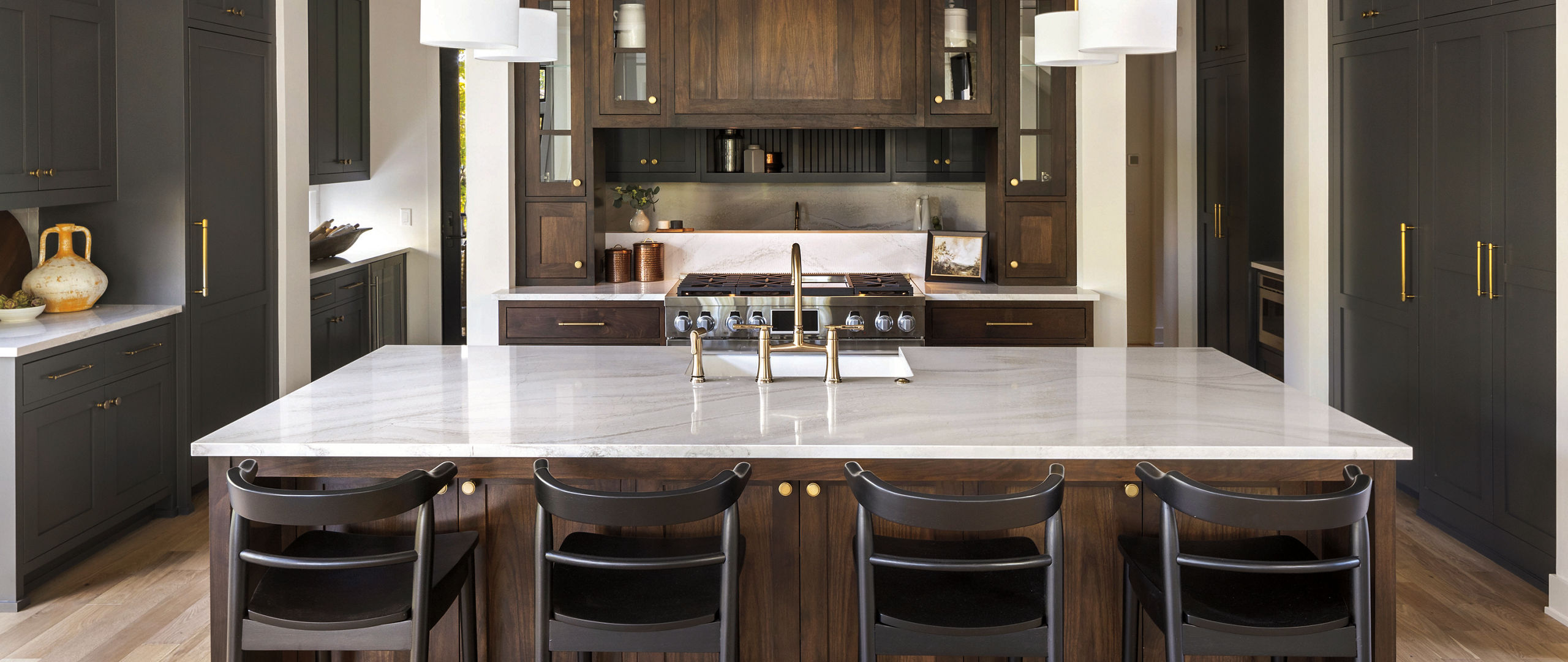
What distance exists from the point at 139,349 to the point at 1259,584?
145 inches

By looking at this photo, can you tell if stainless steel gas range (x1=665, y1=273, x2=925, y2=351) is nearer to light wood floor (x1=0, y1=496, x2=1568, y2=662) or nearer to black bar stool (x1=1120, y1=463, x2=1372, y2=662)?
light wood floor (x1=0, y1=496, x2=1568, y2=662)

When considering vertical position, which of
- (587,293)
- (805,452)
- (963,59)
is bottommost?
(805,452)

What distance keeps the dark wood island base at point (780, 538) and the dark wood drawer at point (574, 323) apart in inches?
98.4

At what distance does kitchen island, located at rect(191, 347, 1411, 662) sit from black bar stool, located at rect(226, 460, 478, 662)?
0.49 ft

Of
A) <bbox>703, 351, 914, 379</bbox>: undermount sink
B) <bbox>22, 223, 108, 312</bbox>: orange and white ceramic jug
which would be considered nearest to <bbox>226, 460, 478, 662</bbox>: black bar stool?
<bbox>703, 351, 914, 379</bbox>: undermount sink

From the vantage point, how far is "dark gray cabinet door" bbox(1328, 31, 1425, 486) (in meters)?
4.12

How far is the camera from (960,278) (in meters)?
5.39

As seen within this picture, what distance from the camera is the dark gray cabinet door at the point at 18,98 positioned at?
3570 millimetres

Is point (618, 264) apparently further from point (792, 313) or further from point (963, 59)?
point (963, 59)

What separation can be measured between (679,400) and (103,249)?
2.90m

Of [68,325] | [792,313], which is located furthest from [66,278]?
[792,313]

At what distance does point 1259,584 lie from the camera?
2.24m

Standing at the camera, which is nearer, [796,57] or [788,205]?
[796,57]

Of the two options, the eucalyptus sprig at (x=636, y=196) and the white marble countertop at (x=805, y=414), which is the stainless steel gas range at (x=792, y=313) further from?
the white marble countertop at (x=805, y=414)
